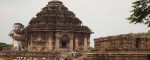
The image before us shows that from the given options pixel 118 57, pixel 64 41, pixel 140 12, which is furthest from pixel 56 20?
pixel 140 12

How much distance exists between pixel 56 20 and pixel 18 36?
539cm

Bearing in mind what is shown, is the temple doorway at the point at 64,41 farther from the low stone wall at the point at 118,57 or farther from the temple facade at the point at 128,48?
the temple facade at the point at 128,48

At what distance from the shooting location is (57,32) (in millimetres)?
46875

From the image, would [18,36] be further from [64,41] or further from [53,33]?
[64,41]

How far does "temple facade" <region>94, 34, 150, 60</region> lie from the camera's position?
2706 cm

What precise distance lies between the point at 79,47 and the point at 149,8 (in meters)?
31.1

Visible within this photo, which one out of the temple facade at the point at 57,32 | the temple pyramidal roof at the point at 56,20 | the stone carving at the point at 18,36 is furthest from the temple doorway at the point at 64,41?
the stone carving at the point at 18,36

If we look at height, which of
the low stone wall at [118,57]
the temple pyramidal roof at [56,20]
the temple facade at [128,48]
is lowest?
the low stone wall at [118,57]

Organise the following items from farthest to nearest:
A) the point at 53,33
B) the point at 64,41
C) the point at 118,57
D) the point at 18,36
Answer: the point at 18,36, the point at 64,41, the point at 53,33, the point at 118,57

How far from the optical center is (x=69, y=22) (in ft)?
158

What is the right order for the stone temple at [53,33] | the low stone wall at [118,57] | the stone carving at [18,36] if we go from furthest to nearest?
1. the stone carving at [18,36]
2. the stone temple at [53,33]
3. the low stone wall at [118,57]

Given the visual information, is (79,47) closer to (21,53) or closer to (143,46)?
(21,53)

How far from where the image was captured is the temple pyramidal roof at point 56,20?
155 feet

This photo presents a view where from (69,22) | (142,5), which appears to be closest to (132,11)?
(142,5)
